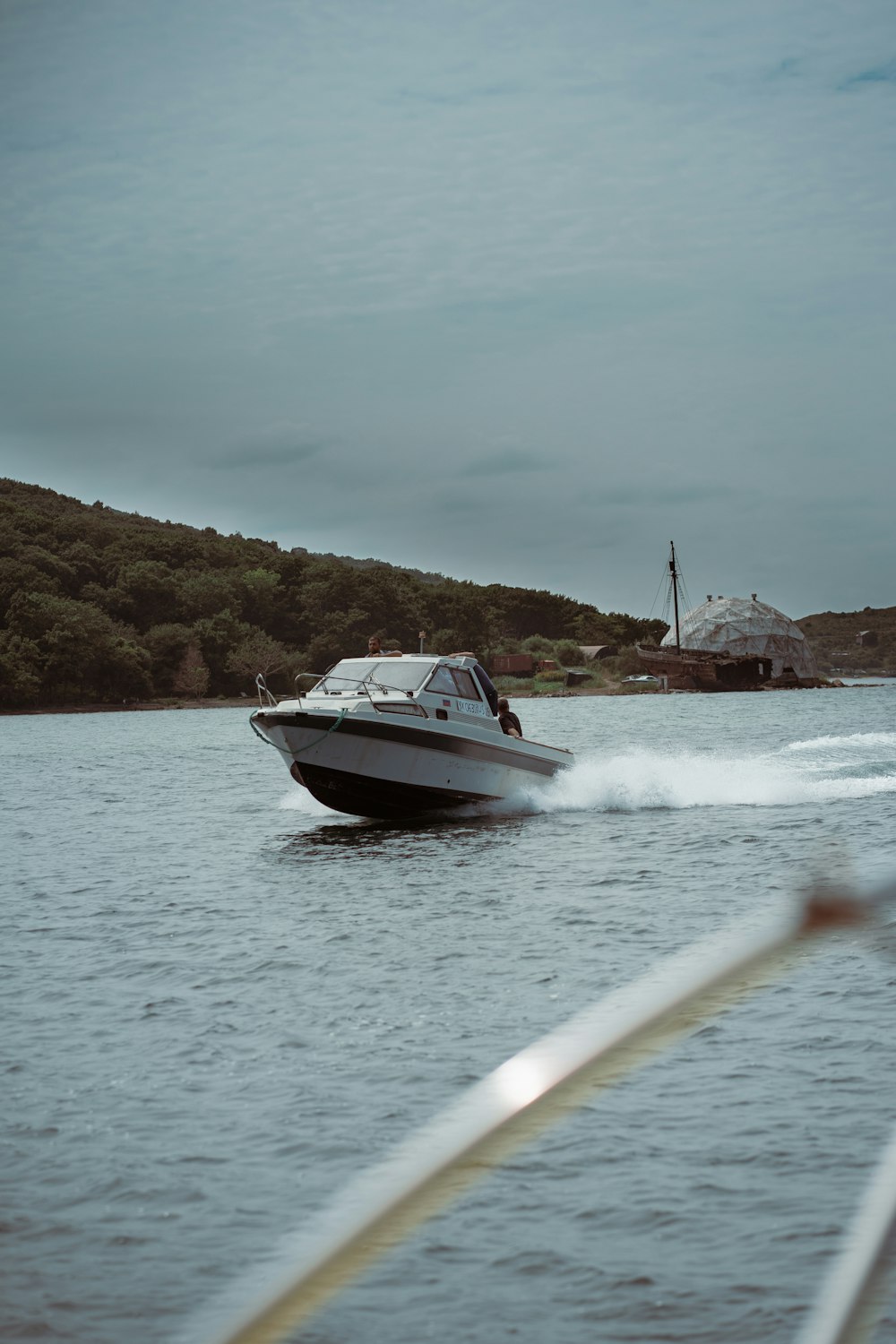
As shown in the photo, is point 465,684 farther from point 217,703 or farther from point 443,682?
point 217,703

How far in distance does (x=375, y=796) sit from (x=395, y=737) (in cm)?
131

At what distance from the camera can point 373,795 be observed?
24562mm

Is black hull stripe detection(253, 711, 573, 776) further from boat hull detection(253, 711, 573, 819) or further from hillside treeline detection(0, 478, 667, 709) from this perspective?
hillside treeline detection(0, 478, 667, 709)

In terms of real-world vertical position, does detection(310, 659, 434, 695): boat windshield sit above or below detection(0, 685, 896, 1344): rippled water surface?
above

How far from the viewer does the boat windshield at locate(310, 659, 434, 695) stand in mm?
24812

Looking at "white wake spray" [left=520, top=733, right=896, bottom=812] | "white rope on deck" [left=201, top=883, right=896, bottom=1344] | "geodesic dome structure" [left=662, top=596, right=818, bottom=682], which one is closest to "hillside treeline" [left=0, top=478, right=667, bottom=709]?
"geodesic dome structure" [left=662, top=596, right=818, bottom=682]

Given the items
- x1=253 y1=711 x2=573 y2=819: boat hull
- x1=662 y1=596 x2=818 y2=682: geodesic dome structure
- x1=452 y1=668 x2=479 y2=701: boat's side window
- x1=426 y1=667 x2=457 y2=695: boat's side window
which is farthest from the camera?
x1=662 y1=596 x2=818 y2=682: geodesic dome structure

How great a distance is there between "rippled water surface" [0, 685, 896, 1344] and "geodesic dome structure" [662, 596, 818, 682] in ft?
566

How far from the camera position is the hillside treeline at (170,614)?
135250 millimetres

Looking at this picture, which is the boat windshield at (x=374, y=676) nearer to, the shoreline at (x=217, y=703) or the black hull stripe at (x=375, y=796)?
the black hull stripe at (x=375, y=796)

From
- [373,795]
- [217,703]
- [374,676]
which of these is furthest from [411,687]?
[217,703]

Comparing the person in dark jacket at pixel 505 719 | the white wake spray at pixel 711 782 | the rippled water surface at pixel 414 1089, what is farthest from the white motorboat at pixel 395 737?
the rippled water surface at pixel 414 1089

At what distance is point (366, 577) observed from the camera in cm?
16588

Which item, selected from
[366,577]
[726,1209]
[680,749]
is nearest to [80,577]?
[366,577]
